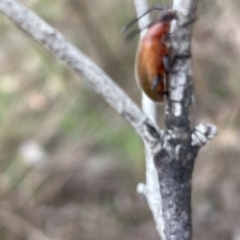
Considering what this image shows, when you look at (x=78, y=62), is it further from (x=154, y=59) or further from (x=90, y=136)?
(x=90, y=136)

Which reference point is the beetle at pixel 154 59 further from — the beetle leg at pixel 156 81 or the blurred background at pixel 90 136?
the blurred background at pixel 90 136

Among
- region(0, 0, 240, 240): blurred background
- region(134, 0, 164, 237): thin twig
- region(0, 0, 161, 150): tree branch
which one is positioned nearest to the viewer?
region(0, 0, 161, 150): tree branch

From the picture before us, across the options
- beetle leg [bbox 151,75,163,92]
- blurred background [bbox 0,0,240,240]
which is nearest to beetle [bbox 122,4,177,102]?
beetle leg [bbox 151,75,163,92]

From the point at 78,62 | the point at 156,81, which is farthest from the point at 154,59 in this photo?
the point at 78,62

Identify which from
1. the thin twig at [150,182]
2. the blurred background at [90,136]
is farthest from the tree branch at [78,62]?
the blurred background at [90,136]

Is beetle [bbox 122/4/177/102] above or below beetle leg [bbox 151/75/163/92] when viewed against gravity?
above

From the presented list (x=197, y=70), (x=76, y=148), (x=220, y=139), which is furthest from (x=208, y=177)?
(x=76, y=148)

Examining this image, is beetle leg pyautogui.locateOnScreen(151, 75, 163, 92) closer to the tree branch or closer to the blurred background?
the tree branch

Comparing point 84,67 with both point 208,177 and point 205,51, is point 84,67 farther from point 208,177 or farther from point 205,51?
point 208,177
